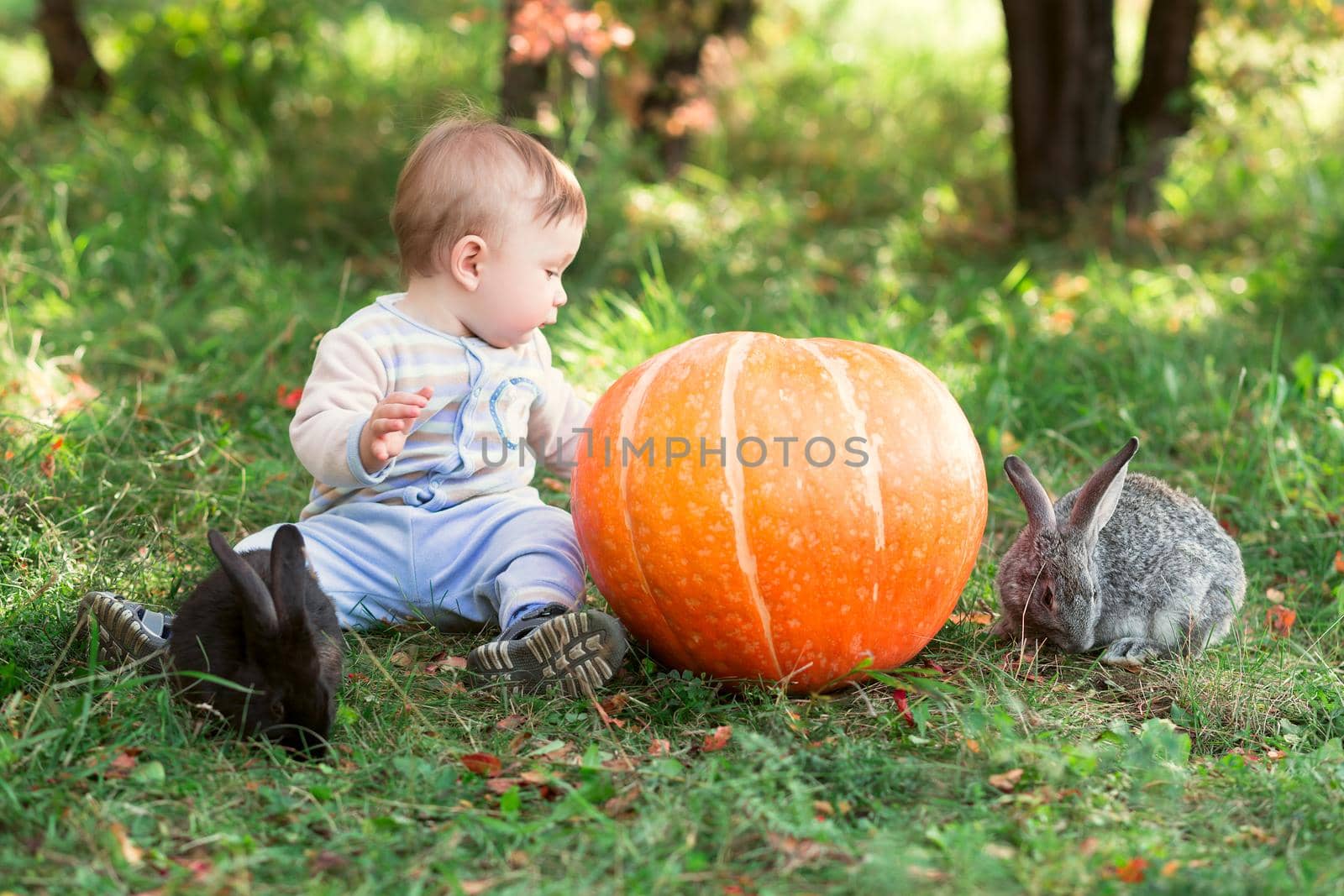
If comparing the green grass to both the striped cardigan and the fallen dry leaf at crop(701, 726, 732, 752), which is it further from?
the striped cardigan

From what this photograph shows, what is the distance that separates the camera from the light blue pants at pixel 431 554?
3740mm

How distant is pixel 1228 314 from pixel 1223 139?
191 cm

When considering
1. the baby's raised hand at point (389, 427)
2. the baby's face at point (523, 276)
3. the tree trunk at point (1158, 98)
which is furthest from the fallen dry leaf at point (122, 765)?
the tree trunk at point (1158, 98)

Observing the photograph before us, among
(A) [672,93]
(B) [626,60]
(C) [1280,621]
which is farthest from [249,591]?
(A) [672,93]

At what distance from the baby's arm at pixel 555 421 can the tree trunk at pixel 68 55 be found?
23.3 feet

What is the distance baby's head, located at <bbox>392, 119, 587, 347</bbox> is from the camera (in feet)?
12.0

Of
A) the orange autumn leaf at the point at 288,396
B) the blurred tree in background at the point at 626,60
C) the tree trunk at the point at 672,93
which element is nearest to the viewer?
the orange autumn leaf at the point at 288,396

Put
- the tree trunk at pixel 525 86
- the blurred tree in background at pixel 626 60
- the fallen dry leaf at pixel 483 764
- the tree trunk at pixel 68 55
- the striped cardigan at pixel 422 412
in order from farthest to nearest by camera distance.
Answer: the tree trunk at pixel 68 55 → the tree trunk at pixel 525 86 → the blurred tree in background at pixel 626 60 → the striped cardigan at pixel 422 412 → the fallen dry leaf at pixel 483 764

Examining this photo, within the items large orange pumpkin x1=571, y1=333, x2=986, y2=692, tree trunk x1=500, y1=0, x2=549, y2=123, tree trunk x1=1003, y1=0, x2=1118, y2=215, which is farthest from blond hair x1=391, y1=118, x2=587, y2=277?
tree trunk x1=1003, y1=0, x2=1118, y2=215

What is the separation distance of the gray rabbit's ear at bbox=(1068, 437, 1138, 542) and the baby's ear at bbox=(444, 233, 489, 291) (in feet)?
6.07

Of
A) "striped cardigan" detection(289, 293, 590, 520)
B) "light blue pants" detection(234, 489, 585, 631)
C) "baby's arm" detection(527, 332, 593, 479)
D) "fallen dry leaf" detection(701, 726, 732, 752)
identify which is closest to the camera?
"fallen dry leaf" detection(701, 726, 732, 752)

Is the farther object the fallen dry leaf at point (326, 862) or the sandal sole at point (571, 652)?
the sandal sole at point (571, 652)

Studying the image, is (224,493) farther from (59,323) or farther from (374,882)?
(374,882)

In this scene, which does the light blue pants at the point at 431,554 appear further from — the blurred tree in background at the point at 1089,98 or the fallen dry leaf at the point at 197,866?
the blurred tree in background at the point at 1089,98
